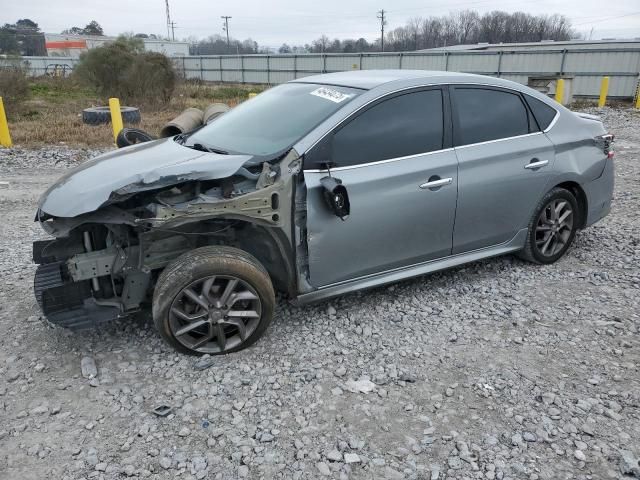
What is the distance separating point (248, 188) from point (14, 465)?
1878 millimetres

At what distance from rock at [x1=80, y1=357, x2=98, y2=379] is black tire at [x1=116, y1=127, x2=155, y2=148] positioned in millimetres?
2306

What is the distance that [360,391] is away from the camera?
2990 millimetres

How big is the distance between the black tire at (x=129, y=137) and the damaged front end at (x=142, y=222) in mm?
1527

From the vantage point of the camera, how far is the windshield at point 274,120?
352cm

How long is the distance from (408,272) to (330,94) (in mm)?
1424

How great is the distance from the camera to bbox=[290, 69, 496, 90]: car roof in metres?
3.78

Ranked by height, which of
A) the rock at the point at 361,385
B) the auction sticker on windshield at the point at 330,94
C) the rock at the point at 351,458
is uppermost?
the auction sticker on windshield at the point at 330,94

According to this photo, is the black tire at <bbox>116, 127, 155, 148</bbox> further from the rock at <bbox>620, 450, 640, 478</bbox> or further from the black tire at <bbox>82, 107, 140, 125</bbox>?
the black tire at <bbox>82, 107, 140, 125</bbox>

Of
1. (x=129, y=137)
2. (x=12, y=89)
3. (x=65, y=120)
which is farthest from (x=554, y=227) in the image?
(x=12, y=89)

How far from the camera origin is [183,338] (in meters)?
3.22

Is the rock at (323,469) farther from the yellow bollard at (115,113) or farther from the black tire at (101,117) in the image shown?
the black tire at (101,117)

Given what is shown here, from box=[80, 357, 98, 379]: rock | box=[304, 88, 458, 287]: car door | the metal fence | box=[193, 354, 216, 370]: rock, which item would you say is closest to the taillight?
box=[304, 88, 458, 287]: car door

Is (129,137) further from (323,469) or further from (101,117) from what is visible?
(101,117)

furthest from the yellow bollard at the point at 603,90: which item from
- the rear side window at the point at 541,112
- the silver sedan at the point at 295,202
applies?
the silver sedan at the point at 295,202
